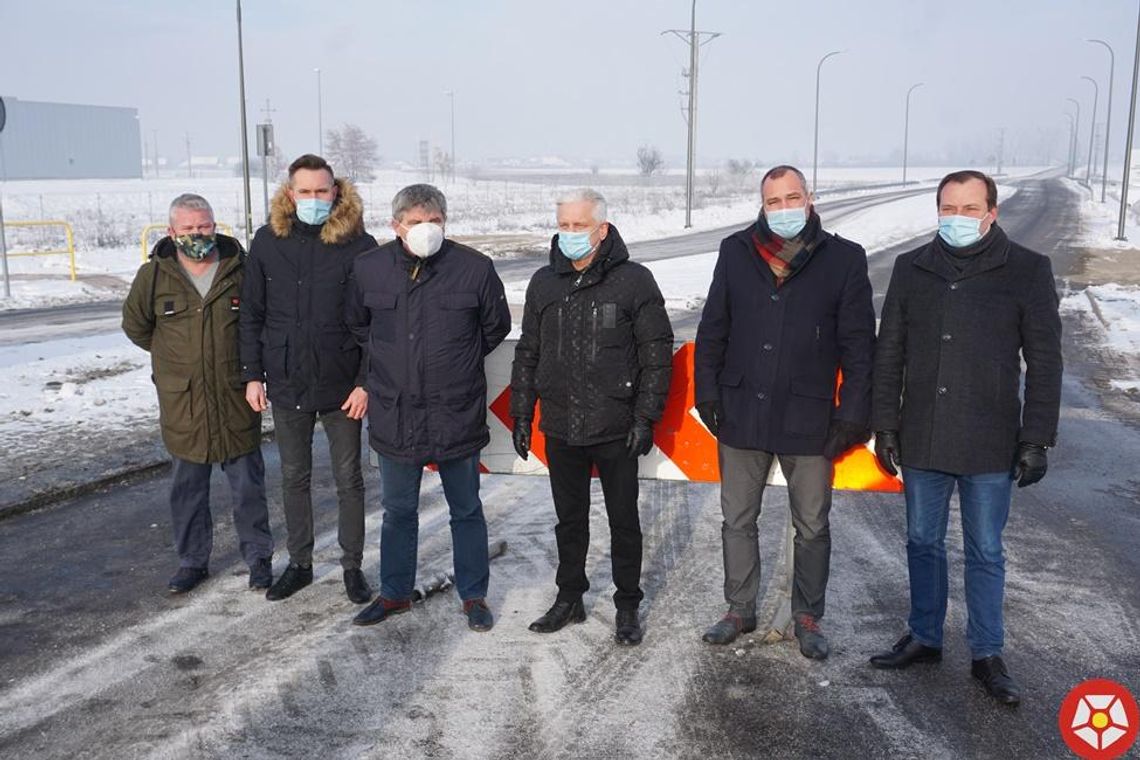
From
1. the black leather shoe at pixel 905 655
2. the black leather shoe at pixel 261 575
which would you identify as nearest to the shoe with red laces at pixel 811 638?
the black leather shoe at pixel 905 655

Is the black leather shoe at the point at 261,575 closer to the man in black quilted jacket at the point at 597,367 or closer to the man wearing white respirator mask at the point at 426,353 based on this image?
the man wearing white respirator mask at the point at 426,353

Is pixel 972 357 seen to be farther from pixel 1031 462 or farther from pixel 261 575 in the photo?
pixel 261 575

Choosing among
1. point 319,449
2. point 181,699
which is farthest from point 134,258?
point 181,699

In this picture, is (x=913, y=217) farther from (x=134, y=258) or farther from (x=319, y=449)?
(x=319, y=449)

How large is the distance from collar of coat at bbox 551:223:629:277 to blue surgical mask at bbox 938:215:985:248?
1274mm

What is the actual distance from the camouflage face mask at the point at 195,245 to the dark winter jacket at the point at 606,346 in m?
1.83

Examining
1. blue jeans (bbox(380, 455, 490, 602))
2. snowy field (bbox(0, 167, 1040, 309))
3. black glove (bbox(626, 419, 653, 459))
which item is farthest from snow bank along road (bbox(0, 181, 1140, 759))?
snowy field (bbox(0, 167, 1040, 309))

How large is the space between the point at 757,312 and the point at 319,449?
484 centimetres

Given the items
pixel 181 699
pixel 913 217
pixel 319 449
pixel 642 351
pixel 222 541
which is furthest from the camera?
pixel 913 217

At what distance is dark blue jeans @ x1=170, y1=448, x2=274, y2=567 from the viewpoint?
207 inches

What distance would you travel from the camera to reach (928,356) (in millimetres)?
4051

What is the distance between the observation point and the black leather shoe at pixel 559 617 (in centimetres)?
468

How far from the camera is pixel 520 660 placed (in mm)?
4395

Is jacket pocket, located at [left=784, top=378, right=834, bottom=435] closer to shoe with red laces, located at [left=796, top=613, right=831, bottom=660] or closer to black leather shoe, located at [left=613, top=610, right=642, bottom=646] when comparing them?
shoe with red laces, located at [left=796, top=613, right=831, bottom=660]
